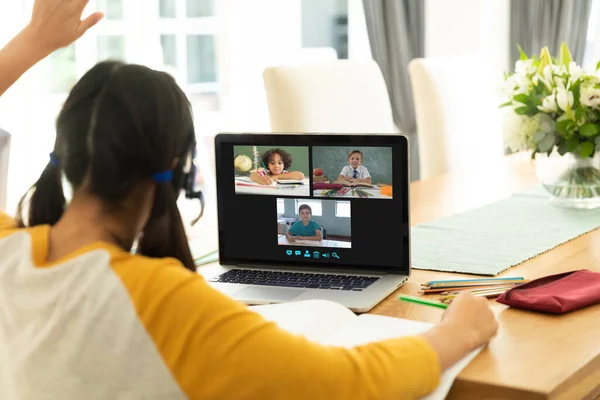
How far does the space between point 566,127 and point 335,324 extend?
3.14 feet

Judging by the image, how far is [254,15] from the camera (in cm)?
511

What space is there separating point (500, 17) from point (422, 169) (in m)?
2.33

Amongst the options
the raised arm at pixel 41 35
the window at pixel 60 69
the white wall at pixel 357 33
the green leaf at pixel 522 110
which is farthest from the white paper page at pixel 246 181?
the white wall at pixel 357 33

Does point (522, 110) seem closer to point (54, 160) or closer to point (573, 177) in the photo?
point (573, 177)

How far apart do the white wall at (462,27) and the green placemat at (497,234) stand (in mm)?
2805

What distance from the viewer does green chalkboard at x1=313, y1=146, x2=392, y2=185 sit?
148 cm

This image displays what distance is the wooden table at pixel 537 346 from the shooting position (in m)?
1.04

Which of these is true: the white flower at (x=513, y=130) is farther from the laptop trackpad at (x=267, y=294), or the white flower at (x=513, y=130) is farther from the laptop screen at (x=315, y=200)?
the laptop trackpad at (x=267, y=294)

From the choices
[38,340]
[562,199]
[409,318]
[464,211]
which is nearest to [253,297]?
[409,318]

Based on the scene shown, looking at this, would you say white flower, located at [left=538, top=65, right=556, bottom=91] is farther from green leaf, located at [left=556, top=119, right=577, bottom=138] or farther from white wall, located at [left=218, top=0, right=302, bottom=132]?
white wall, located at [left=218, top=0, right=302, bottom=132]

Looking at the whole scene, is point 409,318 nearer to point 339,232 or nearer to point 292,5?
point 339,232

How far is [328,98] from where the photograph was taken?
8.61ft

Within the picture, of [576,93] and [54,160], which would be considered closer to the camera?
[54,160]

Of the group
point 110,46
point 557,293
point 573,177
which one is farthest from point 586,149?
point 110,46
